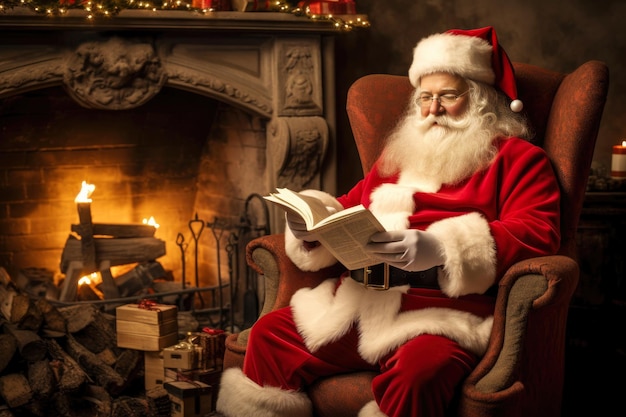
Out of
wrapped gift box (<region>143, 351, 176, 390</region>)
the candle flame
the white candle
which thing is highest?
the white candle

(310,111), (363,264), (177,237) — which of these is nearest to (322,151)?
(310,111)

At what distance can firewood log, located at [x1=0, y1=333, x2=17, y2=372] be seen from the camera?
2.99m

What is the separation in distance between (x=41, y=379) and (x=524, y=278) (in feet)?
5.85

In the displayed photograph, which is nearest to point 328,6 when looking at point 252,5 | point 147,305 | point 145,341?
point 252,5

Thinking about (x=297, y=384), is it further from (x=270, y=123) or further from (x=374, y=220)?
(x=270, y=123)

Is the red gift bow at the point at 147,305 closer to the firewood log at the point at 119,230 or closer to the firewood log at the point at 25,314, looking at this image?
the firewood log at the point at 25,314

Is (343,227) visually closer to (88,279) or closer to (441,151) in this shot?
(441,151)

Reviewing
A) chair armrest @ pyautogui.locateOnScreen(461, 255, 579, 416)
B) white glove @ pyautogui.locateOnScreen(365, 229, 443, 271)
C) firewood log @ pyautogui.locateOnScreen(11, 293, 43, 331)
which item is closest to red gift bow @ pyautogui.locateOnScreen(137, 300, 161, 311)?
firewood log @ pyautogui.locateOnScreen(11, 293, 43, 331)

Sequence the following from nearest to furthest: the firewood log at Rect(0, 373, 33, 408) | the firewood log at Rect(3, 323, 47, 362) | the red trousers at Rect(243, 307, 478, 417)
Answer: the red trousers at Rect(243, 307, 478, 417), the firewood log at Rect(0, 373, 33, 408), the firewood log at Rect(3, 323, 47, 362)

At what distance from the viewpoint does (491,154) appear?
2510mm

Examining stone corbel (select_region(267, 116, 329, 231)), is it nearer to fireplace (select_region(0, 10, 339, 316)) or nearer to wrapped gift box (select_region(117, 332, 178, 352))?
fireplace (select_region(0, 10, 339, 316))

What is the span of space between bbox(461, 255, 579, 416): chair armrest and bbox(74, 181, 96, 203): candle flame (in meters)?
2.22

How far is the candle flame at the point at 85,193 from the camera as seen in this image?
12.5ft

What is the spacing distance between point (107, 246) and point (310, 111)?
1107mm
